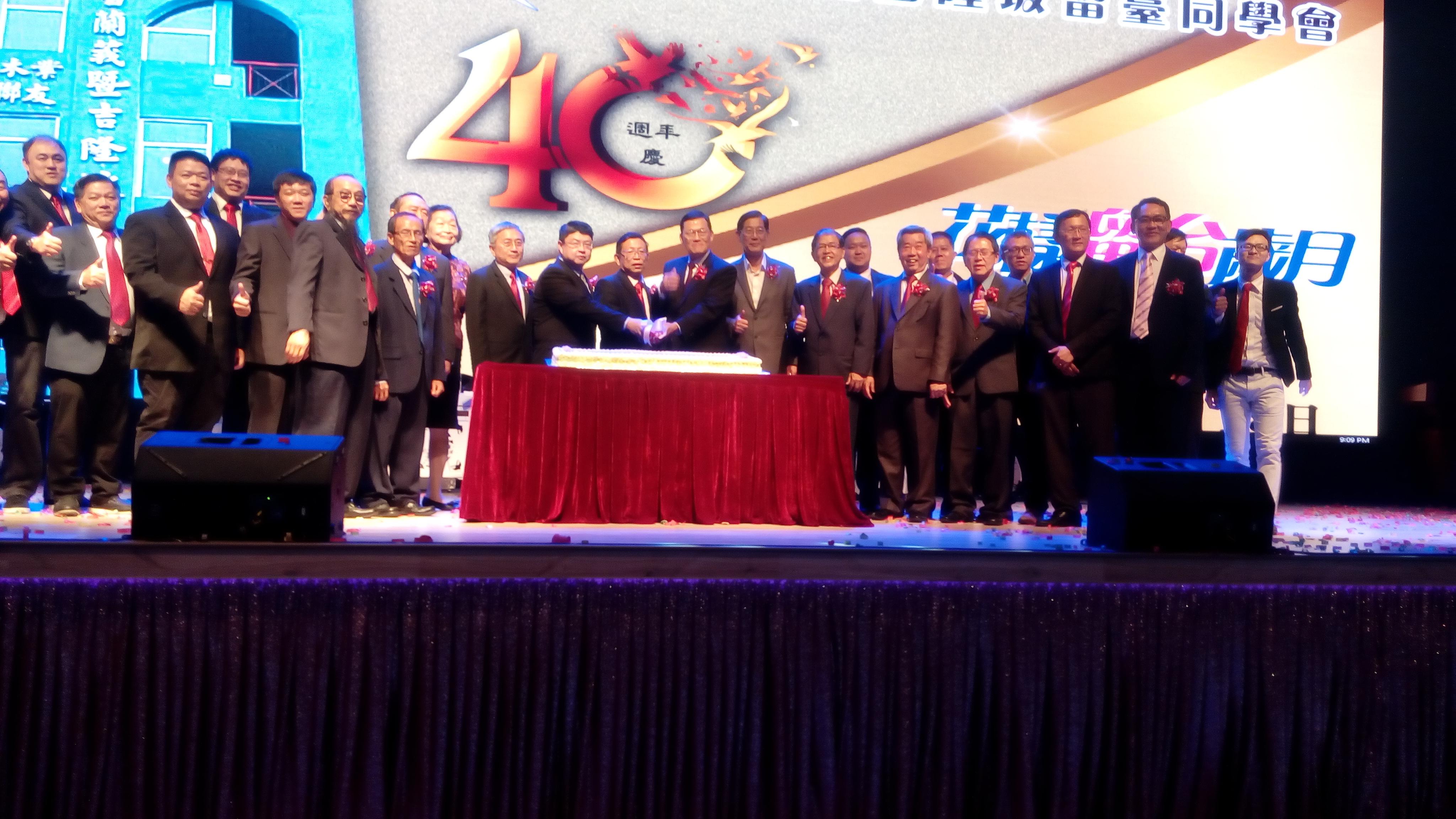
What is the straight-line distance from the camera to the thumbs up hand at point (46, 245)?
147 inches

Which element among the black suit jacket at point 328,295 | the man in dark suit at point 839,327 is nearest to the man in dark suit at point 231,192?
the black suit jacket at point 328,295

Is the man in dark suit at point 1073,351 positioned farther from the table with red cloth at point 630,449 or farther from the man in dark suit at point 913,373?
the table with red cloth at point 630,449

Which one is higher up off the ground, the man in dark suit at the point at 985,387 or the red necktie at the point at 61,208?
the red necktie at the point at 61,208

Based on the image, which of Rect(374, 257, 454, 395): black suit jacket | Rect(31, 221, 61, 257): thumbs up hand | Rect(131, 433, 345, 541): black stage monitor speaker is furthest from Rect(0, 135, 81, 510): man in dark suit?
Rect(131, 433, 345, 541): black stage monitor speaker

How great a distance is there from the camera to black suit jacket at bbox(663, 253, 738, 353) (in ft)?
15.7

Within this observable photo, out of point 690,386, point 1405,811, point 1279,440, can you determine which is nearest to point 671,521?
point 690,386

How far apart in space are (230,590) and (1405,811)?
→ 9.51ft

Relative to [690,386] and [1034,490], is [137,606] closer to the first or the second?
[690,386]

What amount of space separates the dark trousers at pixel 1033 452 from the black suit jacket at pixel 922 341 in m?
0.39

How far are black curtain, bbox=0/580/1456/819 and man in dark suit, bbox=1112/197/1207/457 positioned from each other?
1.93 meters

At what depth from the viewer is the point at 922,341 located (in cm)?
465

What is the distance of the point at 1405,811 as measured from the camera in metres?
2.61

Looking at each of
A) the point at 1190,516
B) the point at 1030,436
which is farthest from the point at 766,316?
the point at 1190,516

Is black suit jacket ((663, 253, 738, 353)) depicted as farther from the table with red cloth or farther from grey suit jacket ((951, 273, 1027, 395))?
grey suit jacket ((951, 273, 1027, 395))
